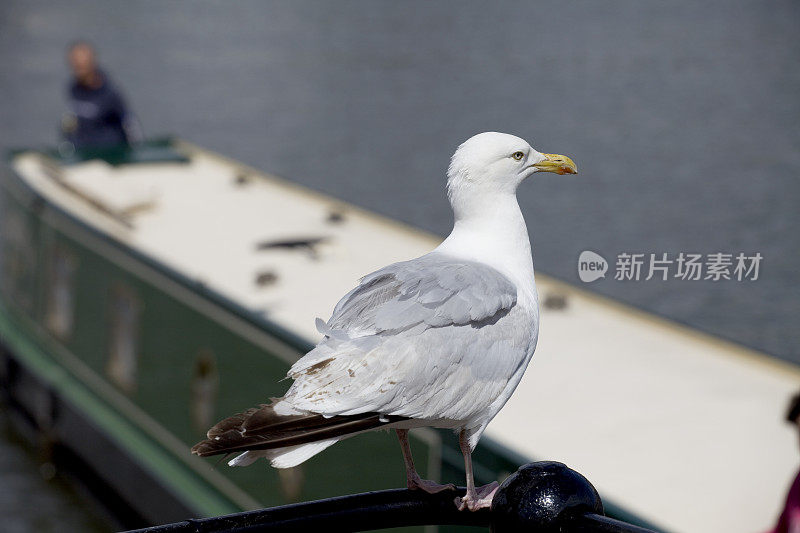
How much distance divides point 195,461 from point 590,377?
337 cm

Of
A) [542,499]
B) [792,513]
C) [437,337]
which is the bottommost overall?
[792,513]

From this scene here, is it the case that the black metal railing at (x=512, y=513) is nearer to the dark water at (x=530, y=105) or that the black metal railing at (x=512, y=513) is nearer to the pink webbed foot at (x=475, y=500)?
the pink webbed foot at (x=475, y=500)

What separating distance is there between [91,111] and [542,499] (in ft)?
33.6

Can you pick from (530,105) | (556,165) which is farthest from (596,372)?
(530,105)

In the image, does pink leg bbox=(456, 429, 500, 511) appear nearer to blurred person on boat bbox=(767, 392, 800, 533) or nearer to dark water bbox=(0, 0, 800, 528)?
blurred person on boat bbox=(767, 392, 800, 533)

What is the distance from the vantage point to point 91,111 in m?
11.3

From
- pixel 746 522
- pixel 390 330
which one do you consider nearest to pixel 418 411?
pixel 390 330

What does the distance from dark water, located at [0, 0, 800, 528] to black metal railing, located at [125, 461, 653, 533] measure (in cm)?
489

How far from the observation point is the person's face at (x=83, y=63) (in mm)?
11172

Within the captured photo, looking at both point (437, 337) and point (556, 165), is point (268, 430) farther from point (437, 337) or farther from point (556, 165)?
point (556, 165)

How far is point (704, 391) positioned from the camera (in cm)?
516

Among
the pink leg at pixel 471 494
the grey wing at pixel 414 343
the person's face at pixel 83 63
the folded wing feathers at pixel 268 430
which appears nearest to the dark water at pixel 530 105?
the person's face at pixel 83 63

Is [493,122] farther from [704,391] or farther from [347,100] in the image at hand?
[704,391]

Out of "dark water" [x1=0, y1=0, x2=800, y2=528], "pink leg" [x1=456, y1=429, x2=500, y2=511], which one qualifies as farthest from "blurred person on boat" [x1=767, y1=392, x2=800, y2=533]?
"dark water" [x1=0, y1=0, x2=800, y2=528]
